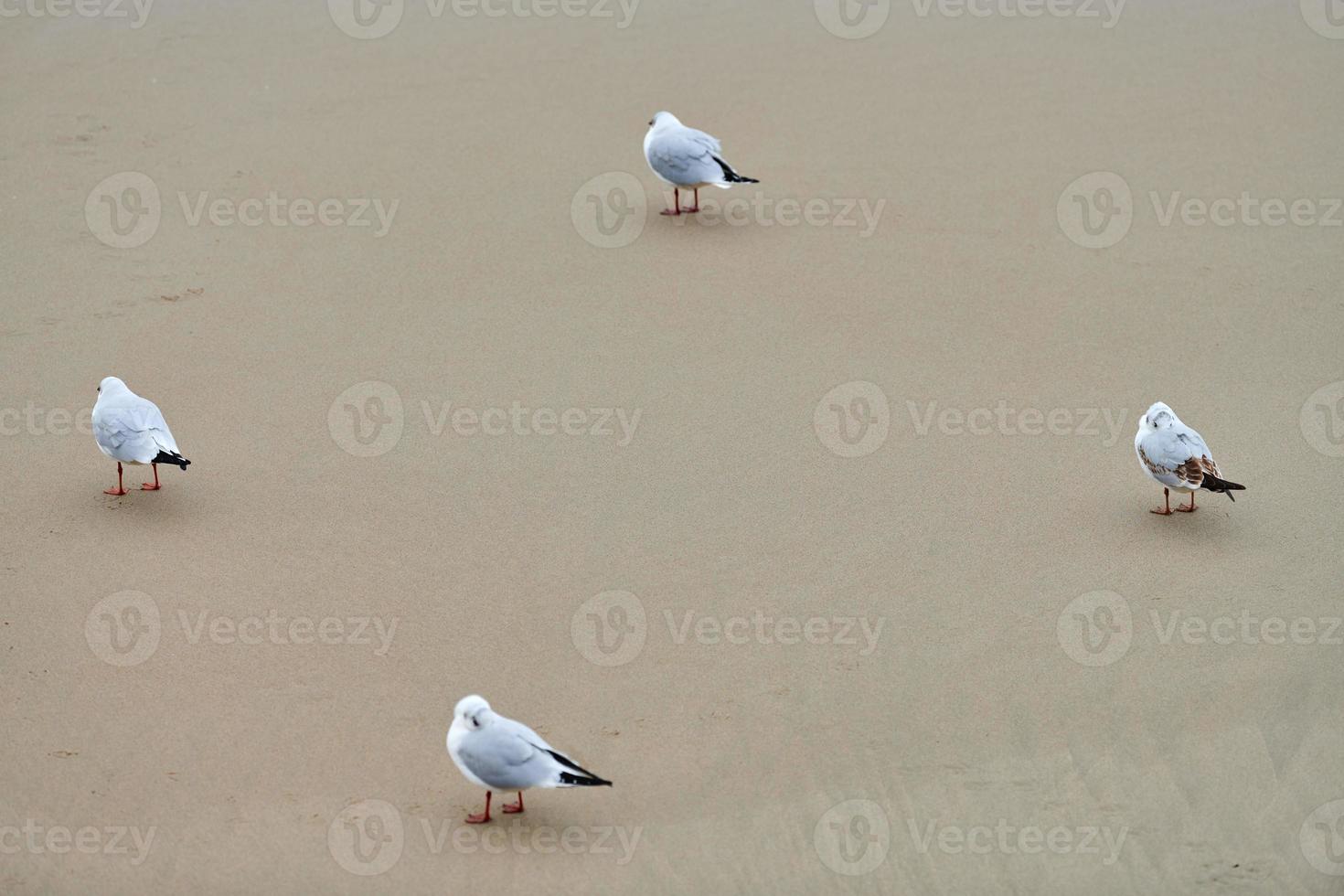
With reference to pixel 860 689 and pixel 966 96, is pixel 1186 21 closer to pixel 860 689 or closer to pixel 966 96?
pixel 966 96

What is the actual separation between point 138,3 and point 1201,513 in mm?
13970

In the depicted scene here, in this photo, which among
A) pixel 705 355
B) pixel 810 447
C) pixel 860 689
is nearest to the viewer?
pixel 860 689

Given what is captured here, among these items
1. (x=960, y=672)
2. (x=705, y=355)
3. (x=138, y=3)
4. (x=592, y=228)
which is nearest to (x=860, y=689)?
(x=960, y=672)

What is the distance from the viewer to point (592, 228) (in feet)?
46.5
